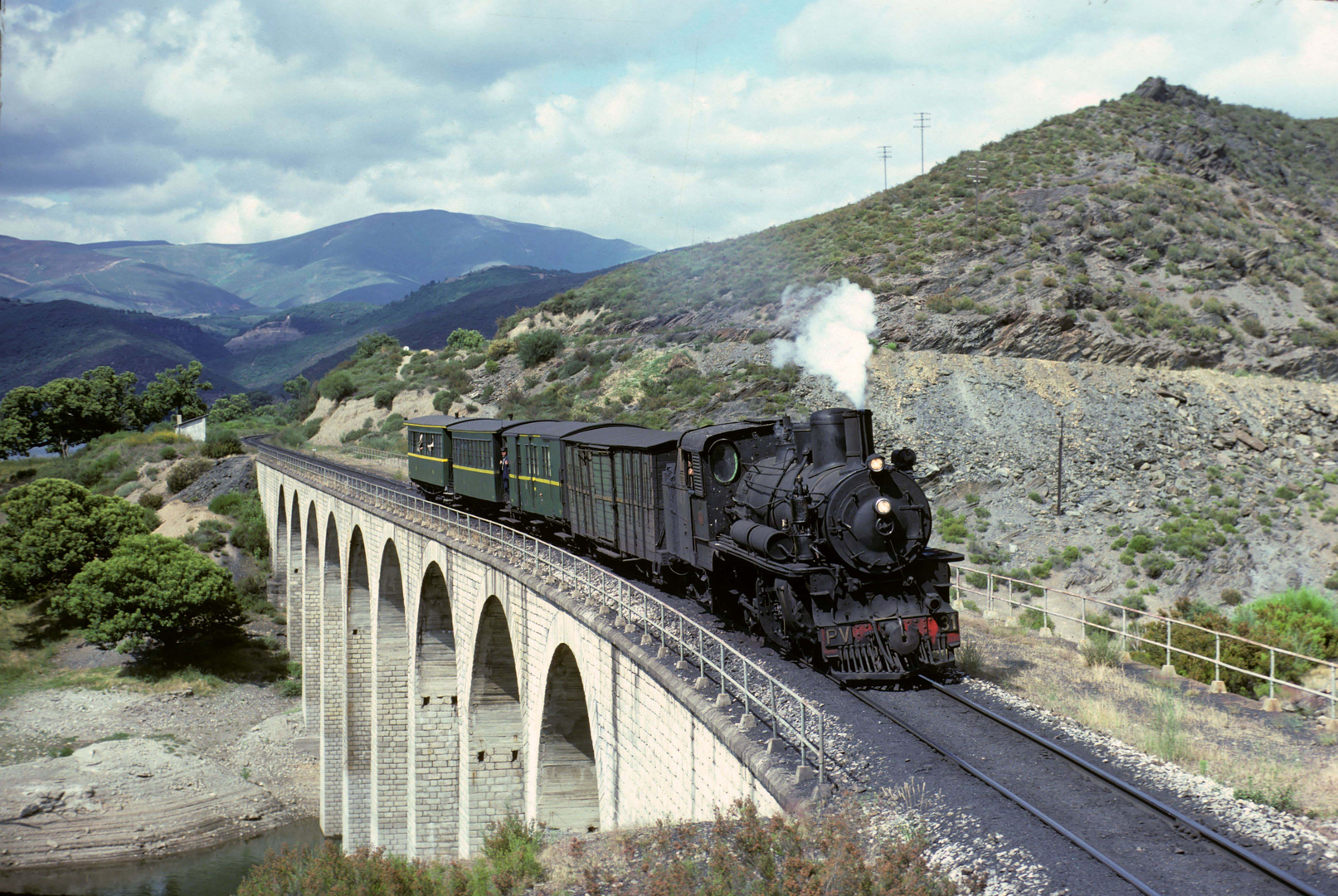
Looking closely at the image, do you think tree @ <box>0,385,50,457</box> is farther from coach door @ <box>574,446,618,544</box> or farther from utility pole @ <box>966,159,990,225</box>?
coach door @ <box>574,446,618,544</box>


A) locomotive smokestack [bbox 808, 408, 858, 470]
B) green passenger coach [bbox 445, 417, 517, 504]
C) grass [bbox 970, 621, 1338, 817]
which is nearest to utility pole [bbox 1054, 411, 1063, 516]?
green passenger coach [bbox 445, 417, 517, 504]

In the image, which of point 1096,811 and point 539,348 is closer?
point 1096,811

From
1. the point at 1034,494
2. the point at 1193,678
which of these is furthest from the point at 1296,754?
the point at 1034,494

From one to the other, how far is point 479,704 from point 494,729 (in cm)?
77

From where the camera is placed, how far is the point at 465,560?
71.7 ft

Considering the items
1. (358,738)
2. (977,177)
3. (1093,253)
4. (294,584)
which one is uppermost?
(977,177)

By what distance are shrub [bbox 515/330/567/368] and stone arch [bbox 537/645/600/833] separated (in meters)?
52.8

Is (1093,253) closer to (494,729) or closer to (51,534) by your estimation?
(494,729)

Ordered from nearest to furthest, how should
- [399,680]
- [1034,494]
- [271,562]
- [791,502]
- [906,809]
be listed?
[906,809] < [791,502] < [399,680] < [1034,494] < [271,562]

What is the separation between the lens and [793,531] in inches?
511

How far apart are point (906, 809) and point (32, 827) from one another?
34.8 meters

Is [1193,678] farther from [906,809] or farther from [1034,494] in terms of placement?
[1034,494]

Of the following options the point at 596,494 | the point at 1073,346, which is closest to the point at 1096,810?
the point at 596,494

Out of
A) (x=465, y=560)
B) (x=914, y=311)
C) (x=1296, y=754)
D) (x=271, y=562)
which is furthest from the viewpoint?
(x=271, y=562)
